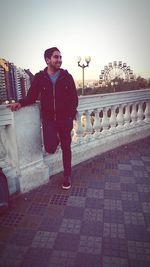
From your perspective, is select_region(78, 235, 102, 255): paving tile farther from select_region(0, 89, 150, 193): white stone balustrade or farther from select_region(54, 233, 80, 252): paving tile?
select_region(0, 89, 150, 193): white stone balustrade

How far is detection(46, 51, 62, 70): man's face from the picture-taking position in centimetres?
358

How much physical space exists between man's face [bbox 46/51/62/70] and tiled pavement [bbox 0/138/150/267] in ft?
6.53

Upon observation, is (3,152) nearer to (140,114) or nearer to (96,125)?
(96,125)

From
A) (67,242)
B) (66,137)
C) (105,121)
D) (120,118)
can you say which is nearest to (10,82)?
(120,118)

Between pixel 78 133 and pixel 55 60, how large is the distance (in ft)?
5.67

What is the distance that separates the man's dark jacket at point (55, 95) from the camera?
3676mm

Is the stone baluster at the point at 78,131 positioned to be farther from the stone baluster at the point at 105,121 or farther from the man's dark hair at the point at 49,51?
the man's dark hair at the point at 49,51

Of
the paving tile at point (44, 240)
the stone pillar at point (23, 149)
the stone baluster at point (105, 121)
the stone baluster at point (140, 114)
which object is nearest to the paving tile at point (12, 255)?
the paving tile at point (44, 240)

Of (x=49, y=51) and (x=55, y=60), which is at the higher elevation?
(x=49, y=51)

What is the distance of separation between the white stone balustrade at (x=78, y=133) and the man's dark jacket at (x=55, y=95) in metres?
0.21

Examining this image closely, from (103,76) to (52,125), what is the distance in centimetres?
3855

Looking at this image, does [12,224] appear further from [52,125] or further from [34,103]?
[34,103]

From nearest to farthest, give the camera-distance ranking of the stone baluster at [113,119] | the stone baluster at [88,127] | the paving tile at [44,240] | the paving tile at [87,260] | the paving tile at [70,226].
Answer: the paving tile at [87,260]
the paving tile at [44,240]
the paving tile at [70,226]
the stone baluster at [88,127]
the stone baluster at [113,119]

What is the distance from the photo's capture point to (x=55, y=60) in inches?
141
